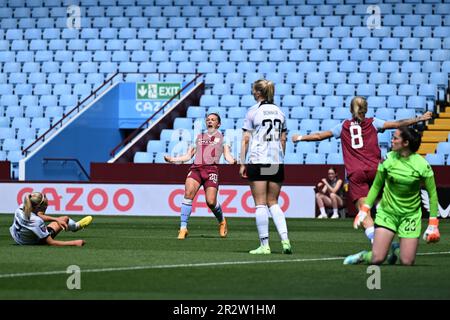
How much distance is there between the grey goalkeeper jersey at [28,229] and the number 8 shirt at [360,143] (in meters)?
4.21

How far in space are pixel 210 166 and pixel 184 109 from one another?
600 inches

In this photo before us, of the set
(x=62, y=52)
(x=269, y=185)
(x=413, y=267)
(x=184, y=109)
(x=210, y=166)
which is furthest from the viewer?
(x=62, y=52)

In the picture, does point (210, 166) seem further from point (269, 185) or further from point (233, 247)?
point (269, 185)

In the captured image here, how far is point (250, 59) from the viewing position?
1309 inches

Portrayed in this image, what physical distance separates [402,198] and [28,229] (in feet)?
18.3

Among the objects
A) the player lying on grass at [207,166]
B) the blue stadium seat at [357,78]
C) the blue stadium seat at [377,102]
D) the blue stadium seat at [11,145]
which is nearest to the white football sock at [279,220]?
the player lying on grass at [207,166]

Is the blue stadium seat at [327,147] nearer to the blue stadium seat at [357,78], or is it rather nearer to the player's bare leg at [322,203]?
the blue stadium seat at [357,78]

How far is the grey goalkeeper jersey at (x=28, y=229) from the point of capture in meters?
14.2

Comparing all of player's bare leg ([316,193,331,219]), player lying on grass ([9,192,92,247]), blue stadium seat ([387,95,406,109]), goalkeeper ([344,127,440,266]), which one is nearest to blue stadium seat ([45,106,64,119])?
player's bare leg ([316,193,331,219])

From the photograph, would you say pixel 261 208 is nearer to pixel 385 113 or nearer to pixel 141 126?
pixel 385 113

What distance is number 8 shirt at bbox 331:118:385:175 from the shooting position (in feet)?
43.2

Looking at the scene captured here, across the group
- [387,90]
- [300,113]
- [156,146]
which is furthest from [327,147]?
[156,146]
